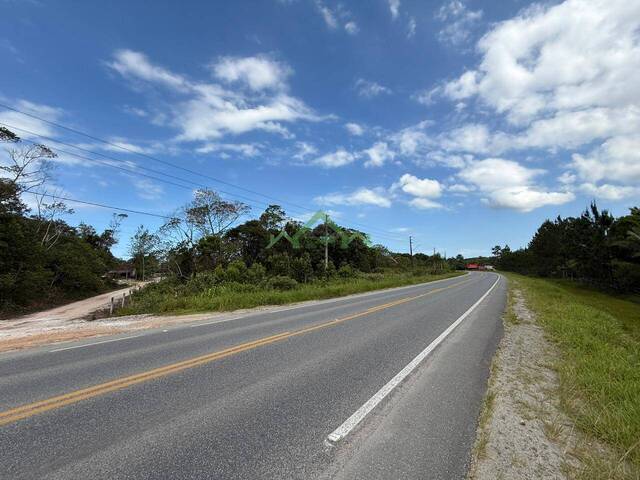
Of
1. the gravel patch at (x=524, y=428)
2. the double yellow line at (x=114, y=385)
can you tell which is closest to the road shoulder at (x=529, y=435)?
the gravel patch at (x=524, y=428)

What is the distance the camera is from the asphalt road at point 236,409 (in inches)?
113

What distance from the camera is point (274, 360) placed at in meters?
6.07

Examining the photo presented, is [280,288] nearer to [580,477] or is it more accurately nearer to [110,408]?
[110,408]

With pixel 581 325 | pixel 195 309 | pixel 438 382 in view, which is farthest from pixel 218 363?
pixel 581 325

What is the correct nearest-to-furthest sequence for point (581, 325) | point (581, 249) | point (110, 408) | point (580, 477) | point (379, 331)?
1. point (580, 477)
2. point (110, 408)
3. point (379, 331)
4. point (581, 325)
5. point (581, 249)

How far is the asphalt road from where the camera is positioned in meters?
2.88

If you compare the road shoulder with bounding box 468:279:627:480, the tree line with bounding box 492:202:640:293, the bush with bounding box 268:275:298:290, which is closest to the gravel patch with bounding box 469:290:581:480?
the road shoulder with bounding box 468:279:627:480

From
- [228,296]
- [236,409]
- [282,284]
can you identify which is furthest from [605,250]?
[236,409]

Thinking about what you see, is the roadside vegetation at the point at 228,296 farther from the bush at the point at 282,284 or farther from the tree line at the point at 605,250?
the tree line at the point at 605,250

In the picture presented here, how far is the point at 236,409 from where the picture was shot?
3.97 m

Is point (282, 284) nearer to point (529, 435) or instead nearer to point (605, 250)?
point (529, 435)

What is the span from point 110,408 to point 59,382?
167 centimetres

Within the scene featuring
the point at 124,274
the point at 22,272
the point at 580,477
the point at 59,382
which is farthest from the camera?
the point at 124,274

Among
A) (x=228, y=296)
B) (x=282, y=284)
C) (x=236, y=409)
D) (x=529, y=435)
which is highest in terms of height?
(x=282, y=284)
